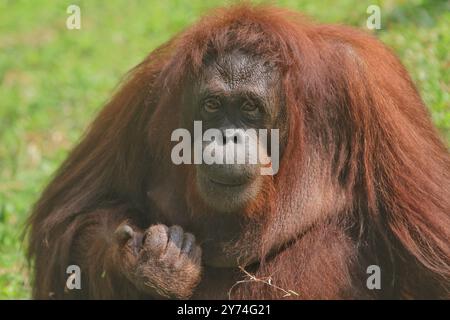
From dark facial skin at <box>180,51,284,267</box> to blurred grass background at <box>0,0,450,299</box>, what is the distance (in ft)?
5.11

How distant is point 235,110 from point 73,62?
17.2 ft

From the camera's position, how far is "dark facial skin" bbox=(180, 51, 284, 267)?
14.8 ft

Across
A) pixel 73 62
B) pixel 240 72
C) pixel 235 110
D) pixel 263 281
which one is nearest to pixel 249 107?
pixel 235 110

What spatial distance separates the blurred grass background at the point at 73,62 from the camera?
6.75m

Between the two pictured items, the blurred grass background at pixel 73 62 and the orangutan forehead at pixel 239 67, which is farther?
the blurred grass background at pixel 73 62

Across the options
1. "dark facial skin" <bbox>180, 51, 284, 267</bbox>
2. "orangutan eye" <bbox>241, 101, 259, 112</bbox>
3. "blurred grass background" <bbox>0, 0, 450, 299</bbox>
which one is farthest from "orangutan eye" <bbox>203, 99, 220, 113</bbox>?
"blurred grass background" <bbox>0, 0, 450, 299</bbox>

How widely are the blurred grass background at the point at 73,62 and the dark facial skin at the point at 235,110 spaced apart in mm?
1558

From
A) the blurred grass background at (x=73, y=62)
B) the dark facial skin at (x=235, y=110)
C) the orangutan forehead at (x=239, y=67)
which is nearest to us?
the dark facial skin at (x=235, y=110)

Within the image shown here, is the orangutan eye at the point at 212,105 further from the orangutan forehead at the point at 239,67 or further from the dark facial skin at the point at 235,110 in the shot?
the orangutan forehead at the point at 239,67

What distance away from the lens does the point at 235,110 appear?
15.0ft

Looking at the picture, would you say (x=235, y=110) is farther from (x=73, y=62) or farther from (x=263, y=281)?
(x=73, y=62)

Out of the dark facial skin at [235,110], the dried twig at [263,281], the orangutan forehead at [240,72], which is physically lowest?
the dried twig at [263,281]

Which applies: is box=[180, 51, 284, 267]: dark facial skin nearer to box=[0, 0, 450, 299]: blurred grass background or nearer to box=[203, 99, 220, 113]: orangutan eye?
box=[203, 99, 220, 113]: orangutan eye

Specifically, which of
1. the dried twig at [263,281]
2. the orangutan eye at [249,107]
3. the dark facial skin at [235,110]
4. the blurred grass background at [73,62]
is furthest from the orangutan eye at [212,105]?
the blurred grass background at [73,62]
